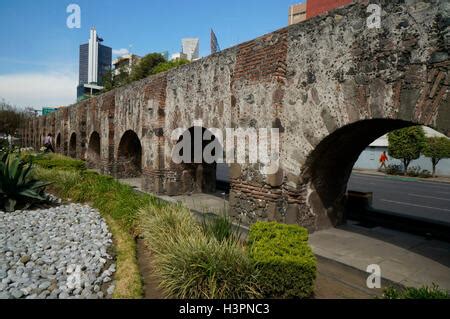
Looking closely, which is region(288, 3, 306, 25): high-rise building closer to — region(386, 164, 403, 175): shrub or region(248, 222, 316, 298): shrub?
region(386, 164, 403, 175): shrub

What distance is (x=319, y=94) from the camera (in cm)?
530

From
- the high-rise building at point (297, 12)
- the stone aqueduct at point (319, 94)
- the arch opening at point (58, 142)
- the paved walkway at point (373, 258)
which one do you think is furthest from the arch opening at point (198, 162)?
the high-rise building at point (297, 12)

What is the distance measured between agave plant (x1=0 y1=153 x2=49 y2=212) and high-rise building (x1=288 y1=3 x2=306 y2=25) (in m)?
58.8

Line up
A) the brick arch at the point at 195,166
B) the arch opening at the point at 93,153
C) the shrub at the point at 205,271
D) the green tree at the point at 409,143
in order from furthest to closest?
the green tree at the point at 409,143 < the arch opening at the point at 93,153 < the brick arch at the point at 195,166 < the shrub at the point at 205,271

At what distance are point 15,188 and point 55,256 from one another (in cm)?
363

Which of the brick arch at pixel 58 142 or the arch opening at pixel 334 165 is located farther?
the brick arch at pixel 58 142

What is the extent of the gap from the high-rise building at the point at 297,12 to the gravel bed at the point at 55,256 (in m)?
59.8

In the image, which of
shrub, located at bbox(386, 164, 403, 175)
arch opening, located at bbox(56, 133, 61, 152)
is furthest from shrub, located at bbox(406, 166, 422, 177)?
arch opening, located at bbox(56, 133, 61, 152)

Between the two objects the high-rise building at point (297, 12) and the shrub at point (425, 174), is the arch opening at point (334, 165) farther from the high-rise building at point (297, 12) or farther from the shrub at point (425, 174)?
the high-rise building at point (297, 12)

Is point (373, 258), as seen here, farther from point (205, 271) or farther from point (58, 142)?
point (58, 142)

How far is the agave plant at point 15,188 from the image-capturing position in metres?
7.14
